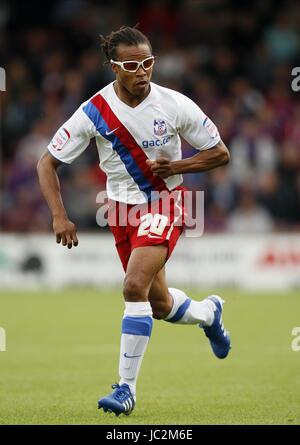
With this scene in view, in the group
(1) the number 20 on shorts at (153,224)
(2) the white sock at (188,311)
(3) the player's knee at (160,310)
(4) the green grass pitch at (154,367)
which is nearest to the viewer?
(4) the green grass pitch at (154,367)

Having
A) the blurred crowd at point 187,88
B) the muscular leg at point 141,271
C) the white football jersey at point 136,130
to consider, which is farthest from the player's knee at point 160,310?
the blurred crowd at point 187,88

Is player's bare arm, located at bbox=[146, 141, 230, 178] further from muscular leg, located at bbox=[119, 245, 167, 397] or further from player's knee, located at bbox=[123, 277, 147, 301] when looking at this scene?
player's knee, located at bbox=[123, 277, 147, 301]

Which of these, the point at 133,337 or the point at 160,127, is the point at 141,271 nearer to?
the point at 133,337

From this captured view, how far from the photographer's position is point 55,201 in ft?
A: 24.5

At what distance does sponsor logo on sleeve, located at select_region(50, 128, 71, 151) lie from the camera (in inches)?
300

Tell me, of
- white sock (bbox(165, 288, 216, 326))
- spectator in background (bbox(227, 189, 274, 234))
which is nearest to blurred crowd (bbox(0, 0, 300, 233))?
spectator in background (bbox(227, 189, 274, 234))

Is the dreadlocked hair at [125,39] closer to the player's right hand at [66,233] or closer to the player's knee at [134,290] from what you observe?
the player's right hand at [66,233]

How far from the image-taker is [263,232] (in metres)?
17.5

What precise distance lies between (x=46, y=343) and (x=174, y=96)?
4.47 metres

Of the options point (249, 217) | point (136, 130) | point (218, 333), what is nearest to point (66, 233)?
point (136, 130)

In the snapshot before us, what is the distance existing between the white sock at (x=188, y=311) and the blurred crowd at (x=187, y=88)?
904 centimetres

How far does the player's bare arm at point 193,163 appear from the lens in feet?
24.0

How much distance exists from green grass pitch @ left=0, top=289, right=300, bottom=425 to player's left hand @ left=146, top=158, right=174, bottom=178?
1.55 metres
